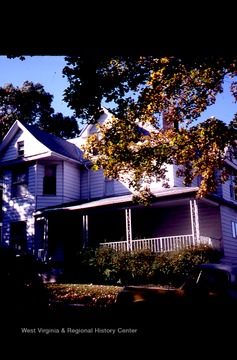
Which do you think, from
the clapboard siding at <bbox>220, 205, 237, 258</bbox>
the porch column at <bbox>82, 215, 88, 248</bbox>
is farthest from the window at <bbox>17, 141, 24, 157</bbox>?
the clapboard siding at <bbox>220, 205, 237, 258</bbox>

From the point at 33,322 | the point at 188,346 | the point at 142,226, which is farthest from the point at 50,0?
the point at 142,226

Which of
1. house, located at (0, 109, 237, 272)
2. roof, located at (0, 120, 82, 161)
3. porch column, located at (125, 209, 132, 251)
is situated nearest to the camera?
porch column, located at (125, 209, 132, 251)

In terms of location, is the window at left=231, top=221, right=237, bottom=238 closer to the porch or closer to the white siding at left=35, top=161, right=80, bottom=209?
the porch

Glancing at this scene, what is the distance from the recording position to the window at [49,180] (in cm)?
2361

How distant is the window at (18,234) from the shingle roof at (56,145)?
19.5 ft

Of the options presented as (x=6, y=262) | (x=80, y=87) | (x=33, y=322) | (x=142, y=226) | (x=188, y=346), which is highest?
(x=80, y=87)

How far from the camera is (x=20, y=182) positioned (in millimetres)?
23953

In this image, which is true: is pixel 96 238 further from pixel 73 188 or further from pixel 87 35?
pixel 87 35

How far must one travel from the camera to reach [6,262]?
3605 mm

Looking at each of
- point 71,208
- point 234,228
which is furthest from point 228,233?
point 71,208

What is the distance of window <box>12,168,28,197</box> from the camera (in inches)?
939

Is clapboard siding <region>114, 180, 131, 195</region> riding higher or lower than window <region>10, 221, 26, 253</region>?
higher

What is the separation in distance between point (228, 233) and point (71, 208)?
9780 mm

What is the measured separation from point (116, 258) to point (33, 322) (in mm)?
13783
